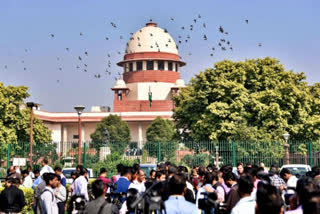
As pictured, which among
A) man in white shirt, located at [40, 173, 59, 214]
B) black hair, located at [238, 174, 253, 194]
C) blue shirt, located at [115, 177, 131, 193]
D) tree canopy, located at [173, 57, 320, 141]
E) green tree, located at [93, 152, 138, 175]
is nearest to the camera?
black hair, located at [238, 174, 253, 194]

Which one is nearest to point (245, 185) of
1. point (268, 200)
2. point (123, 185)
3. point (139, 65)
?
point (268, 200)

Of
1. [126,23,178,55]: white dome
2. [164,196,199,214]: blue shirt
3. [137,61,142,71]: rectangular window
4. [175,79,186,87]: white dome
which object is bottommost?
[164,196,199,214]: blue shirt

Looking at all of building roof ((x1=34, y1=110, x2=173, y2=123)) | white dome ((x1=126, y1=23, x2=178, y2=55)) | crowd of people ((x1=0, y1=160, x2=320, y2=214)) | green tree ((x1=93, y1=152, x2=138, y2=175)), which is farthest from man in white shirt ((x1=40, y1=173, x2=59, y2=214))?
white dome ((x1=126, y1=23, x2=178, y2=55))

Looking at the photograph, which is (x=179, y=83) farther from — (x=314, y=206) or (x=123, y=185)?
(x=314, y=206)

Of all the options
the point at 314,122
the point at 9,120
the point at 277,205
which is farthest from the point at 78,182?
the point at 9,120

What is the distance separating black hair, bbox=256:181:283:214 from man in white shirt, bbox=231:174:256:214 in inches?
33.0

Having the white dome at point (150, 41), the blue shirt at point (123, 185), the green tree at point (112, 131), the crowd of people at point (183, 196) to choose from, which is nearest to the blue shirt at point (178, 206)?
the crowd of people at point (183, 196)

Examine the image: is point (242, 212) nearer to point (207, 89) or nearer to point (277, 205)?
point (277, 205)

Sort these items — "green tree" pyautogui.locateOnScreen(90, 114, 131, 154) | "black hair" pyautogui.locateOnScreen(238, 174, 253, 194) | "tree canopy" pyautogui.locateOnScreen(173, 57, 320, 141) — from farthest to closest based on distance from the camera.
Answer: "green tree" pyautogui.locateOnScreen(90, 114, 131, 154)
"tree canopy" pyautogui.locateOnScreen(173, 57, 320, 141)
"black hair" pyautogui.locateOnScreen(238, 174, 253, 194)

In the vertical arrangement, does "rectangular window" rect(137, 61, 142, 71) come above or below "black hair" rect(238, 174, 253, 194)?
above

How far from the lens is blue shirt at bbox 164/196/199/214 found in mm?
5180

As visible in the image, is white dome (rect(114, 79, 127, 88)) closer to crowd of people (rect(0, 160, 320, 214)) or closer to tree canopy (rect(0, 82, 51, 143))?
tree canopy (rect(0, 82, 51, 143))

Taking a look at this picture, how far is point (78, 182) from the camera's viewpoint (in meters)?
10.8

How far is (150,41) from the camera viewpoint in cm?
7494
